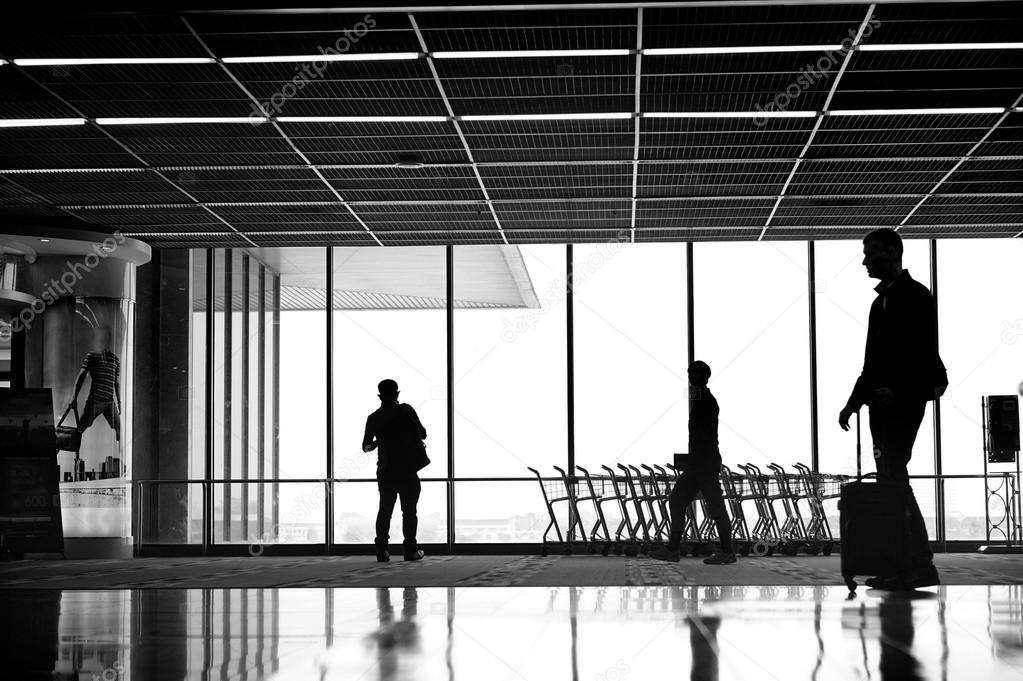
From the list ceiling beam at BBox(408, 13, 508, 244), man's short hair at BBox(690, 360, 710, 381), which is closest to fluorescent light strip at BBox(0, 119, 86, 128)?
ceiling beam at BBox(408, 13, 508, 244)

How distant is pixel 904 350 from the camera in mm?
5020

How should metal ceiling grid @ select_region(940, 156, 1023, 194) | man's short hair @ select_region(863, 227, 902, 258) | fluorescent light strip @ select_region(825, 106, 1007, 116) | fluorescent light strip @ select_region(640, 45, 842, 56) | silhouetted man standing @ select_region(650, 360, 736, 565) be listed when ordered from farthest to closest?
metal ceiling grid @ select_region(940, 156, 1023, 194) → silhouetted man standing @ select_region(650, 360, 736, 565) → fluorescent light strip @ select_region(825, 106, 1007, 116) → fluorescent light strip @ select_region(640, 45, 842, 56) → man's short hair @ select_region(863, 227, 902, 258)

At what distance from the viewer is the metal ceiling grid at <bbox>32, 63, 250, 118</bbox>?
6.93m

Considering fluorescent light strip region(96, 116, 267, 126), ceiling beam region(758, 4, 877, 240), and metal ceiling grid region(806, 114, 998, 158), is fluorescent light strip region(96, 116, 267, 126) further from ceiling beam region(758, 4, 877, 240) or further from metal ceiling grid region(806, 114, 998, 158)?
metal ceiling grid region(806, 114, 998, 158)

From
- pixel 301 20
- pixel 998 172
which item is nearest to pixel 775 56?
pixel 301 20

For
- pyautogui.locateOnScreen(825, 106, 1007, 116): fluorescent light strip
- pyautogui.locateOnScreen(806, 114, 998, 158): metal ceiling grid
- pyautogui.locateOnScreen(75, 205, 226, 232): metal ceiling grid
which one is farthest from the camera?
pyautogui.locateOnScreen(75, 205, 226, 232): metal ceiling grid

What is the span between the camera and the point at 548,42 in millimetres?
6520

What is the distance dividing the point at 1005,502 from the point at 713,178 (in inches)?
208

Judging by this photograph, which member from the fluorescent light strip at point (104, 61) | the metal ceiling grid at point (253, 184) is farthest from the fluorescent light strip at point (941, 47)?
the metal ceiling grid at point (253, 184)

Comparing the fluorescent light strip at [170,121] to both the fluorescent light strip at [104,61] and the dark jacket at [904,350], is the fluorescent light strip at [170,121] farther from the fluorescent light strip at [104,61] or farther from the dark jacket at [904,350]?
the dark jacket at [904,350]

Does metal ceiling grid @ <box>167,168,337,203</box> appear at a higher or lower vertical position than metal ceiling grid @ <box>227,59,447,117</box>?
lower

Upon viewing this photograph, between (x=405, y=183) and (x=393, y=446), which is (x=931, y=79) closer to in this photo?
(x=405, y=183)

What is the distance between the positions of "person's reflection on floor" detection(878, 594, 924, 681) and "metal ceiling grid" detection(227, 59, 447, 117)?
414cm

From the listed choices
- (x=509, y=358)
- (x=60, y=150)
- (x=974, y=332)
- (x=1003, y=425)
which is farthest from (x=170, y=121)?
(x=974, y=332)
